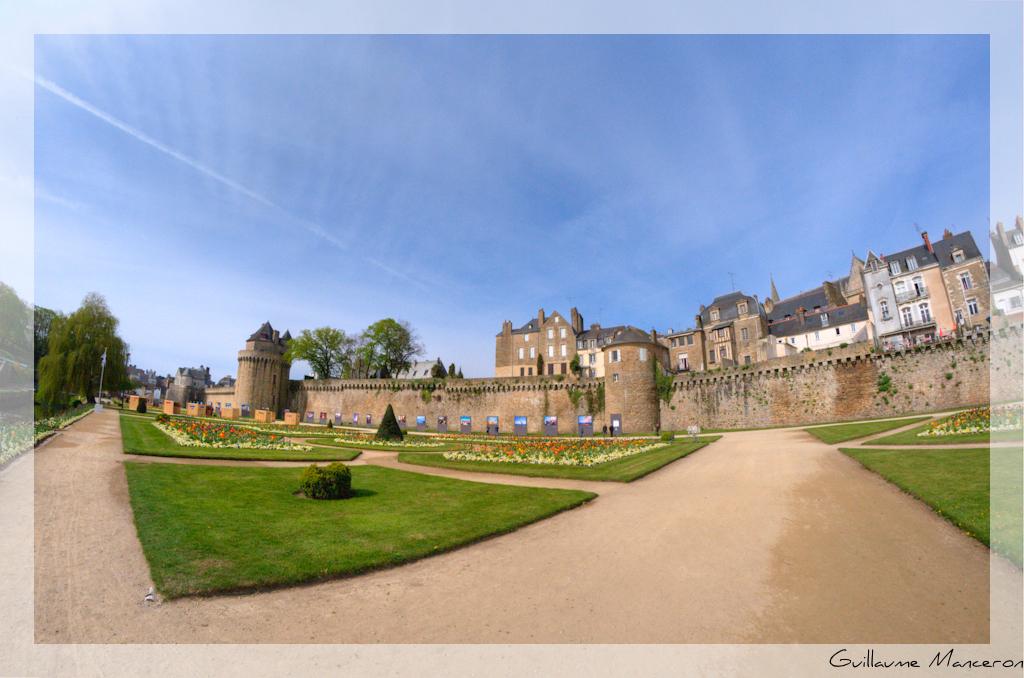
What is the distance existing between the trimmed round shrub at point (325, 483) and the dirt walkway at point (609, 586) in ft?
11.8

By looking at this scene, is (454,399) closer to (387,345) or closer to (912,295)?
(387,345)

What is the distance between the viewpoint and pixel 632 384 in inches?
1574

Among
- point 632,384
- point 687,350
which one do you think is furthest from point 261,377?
point 687,350

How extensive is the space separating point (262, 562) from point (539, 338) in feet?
178

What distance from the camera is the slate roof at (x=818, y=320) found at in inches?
1779

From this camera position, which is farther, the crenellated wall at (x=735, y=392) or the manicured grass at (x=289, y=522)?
the crenellated wall at (x=735, y=392)

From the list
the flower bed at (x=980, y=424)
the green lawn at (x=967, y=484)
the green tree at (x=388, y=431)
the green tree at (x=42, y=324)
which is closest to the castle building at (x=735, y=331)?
the flower bed at (x=980, y=424)

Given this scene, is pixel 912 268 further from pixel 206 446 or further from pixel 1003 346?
pixel 206 446

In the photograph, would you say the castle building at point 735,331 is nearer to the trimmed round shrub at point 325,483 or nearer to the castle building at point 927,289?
the castle building at point 927,289

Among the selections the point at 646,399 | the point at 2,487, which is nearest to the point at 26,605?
the point at 2,487

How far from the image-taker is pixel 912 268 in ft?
138

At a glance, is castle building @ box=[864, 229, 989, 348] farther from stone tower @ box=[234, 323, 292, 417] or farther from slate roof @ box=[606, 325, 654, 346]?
stone tower @ box=[234, 323, 292, 417]

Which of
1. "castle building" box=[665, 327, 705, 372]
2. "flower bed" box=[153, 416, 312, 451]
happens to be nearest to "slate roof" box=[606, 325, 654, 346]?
"castle building" box=[665, 327, 705, 372]

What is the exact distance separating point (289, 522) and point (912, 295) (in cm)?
5587
